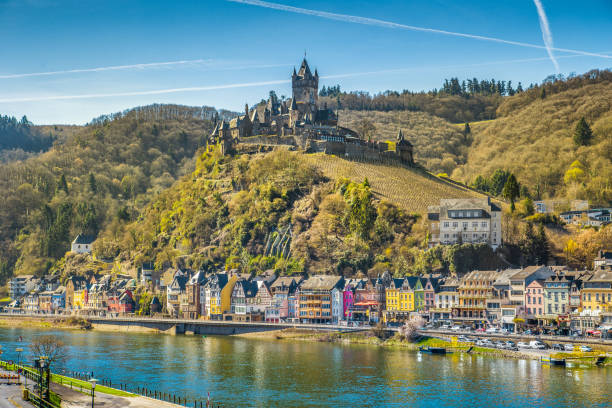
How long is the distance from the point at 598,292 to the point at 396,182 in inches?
2622

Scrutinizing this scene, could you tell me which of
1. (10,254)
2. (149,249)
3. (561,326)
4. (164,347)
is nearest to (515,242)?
(561,326)

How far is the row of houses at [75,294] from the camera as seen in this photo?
151 metres

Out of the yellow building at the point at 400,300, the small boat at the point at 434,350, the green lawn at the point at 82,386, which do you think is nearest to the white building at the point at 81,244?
the yellow building at the point at 400,300

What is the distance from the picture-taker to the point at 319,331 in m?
108

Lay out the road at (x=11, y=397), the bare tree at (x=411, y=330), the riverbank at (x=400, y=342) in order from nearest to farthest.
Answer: the road at (x=11, y=397) < the riverbank at (x=400, y=342) < the bare tree at (x=411, y=330)

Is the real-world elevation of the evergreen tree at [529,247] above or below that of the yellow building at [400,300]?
above

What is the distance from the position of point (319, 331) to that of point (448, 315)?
17399mm

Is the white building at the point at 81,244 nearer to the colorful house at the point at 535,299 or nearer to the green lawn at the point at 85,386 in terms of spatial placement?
the colorful house at the point at 535,299

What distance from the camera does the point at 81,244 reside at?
188 metres

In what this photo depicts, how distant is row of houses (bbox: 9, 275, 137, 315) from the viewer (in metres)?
151

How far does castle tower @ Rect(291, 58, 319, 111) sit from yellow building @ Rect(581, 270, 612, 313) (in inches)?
4121

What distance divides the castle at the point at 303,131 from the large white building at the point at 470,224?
45.2 metres

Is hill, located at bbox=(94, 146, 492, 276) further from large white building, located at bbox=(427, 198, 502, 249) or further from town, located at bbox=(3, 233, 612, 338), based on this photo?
town, located at bbox=(3, 233, 612, 338)

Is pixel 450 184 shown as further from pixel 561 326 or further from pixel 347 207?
pixel 561 326
